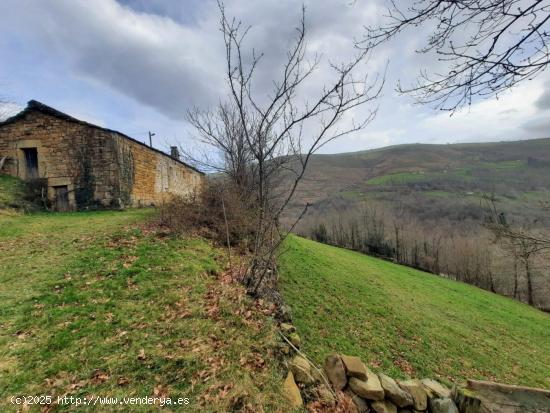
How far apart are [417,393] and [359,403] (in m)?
1.32

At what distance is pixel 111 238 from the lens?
825 centimetres

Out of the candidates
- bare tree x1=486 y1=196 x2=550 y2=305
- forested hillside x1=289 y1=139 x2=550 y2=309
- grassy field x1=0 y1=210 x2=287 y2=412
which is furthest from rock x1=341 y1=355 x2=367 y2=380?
forested hillside x1=289 y1=139 x2=550 y2=309

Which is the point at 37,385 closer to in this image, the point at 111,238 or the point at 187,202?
the point at 111,238

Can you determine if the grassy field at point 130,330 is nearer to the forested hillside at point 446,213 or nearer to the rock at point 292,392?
the rock at point 292,392

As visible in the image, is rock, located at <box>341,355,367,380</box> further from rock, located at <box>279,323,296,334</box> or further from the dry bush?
the dry bush

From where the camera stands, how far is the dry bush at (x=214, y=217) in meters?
9.69

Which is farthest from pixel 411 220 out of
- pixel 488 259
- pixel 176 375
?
pixel 176 375

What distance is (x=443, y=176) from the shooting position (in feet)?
246

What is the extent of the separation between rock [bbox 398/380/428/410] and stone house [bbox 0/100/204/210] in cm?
1255

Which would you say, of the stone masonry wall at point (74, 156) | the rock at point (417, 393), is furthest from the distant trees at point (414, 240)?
the stone masonry wall at point (74, 156)

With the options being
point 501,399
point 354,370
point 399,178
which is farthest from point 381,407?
point 399,178

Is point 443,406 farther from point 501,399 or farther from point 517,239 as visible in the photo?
point 517,239

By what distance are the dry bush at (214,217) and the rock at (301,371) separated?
18.2 ft

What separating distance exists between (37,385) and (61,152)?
14666 mm
